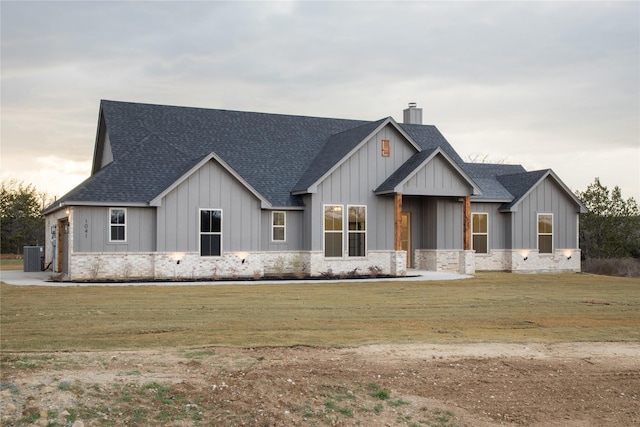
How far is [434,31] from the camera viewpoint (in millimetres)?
26094

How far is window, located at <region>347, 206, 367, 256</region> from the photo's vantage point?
28.8m

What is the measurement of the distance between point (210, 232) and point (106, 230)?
12.5 ft

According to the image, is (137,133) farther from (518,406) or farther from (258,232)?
(518,406)

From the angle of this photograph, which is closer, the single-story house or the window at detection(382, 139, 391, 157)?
the single-story house

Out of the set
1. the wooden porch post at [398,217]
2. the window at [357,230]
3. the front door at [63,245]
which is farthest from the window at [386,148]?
the front door at [63,245]

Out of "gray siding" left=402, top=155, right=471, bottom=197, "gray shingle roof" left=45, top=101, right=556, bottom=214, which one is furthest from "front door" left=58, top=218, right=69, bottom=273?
"gray siding" left=402, top=155, right=471, bottom=197

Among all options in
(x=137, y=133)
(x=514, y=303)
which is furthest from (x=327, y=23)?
(x=514, y=303)

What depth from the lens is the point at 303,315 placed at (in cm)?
1593

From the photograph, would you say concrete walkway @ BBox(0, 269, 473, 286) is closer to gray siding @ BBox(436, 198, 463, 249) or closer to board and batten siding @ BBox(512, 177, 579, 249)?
gray siding @ BBox(436, 198, 463, 249)

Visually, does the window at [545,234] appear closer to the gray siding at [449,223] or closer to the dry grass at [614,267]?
the dry grass at [614,267]

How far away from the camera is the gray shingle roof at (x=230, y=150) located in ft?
86.4

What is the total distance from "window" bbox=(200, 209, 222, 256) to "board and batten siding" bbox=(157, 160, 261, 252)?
0.16 m

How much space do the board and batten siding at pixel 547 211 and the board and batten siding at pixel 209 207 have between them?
13.4 m

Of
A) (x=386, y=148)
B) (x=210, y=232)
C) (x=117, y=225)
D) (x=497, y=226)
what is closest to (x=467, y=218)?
(x=497, y=226)
